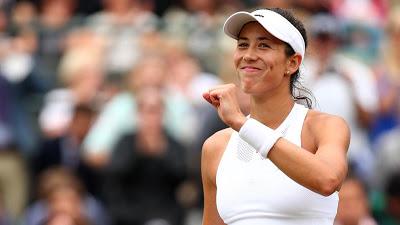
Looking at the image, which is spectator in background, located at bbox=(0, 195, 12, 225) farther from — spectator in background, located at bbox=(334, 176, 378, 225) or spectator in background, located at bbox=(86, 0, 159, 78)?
spectator in background, located at bbox=(334, 176, 378, 225)

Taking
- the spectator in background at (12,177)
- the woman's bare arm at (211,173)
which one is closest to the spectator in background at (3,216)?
the spectator in background at (12,177)

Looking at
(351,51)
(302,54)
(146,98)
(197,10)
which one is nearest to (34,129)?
(146,98)

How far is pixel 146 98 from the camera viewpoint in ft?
29.2

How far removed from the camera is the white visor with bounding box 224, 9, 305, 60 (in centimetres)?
420

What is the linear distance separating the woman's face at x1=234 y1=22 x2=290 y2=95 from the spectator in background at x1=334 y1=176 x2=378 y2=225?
3586 mm

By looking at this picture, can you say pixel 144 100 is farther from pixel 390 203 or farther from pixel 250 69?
pixel 250 69

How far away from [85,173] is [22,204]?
1.91 ft

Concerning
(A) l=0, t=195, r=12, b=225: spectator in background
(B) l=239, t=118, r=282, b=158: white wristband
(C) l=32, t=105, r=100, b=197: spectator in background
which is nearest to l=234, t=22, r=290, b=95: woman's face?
(B) l=239, t=118, r=282, b=158: white wristband

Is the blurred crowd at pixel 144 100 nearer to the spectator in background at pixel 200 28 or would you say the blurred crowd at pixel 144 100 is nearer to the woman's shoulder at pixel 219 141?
the spectator in background at pixel 200 28

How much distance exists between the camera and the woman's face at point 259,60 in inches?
166

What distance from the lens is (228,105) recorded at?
4.07m

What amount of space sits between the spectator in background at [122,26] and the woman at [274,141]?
5.49 metres

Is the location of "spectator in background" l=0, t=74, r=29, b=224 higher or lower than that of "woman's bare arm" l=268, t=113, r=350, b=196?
lower

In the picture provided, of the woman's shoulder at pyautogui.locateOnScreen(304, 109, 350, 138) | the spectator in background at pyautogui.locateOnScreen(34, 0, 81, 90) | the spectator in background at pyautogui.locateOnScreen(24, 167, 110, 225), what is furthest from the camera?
the spectator in background at pyautogui.locateOnScreen(34, 0, 81, 90)
